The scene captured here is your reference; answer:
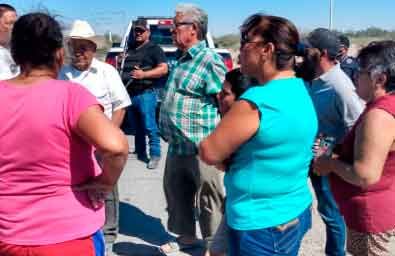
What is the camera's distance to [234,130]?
219 centimetres

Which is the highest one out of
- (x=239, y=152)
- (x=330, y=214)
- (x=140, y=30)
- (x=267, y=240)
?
(x=239, y=152)

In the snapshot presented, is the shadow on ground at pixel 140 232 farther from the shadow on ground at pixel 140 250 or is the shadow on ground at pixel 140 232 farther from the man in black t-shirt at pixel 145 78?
the man in black t-shirt at pixel 145 78

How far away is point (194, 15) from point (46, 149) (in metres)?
2.22

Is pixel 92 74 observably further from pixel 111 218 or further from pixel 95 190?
pixel 95 190

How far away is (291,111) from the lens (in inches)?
89.0

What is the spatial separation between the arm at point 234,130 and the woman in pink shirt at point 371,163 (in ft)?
1.69

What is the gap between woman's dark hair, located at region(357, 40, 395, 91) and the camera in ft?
8.02

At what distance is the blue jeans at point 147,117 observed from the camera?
734cm

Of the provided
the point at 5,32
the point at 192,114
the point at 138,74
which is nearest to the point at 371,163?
the point at 192,114

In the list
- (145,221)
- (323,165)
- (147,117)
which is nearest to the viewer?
(323,165)

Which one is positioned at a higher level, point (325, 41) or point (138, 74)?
point (325, 41)

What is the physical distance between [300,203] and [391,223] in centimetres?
45

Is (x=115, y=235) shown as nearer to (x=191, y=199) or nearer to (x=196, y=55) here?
(x=191, y=199)

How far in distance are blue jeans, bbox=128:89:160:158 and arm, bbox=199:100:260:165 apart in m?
5.04
